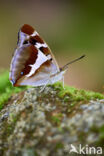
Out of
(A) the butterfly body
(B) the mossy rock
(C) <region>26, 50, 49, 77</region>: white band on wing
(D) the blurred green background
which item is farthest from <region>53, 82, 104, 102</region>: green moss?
(D) the blurred green background

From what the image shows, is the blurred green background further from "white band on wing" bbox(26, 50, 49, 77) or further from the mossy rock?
the mossy rock

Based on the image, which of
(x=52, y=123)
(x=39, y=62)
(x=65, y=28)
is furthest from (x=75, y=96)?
(x=65, y=28)

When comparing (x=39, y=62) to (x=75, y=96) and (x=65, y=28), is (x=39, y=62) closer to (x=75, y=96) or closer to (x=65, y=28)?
(x=75, y=96)

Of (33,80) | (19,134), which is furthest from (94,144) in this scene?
(33,80)

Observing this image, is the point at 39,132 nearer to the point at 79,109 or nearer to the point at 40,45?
the point at 79,109

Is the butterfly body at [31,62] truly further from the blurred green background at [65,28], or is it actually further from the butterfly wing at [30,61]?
the blurred green background at [65,28]

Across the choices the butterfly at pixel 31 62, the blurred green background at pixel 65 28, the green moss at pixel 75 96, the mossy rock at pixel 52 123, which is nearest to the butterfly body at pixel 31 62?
the butterfly at pixel 31 62

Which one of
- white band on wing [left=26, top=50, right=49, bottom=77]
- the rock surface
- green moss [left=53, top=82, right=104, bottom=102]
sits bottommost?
the rock surface
